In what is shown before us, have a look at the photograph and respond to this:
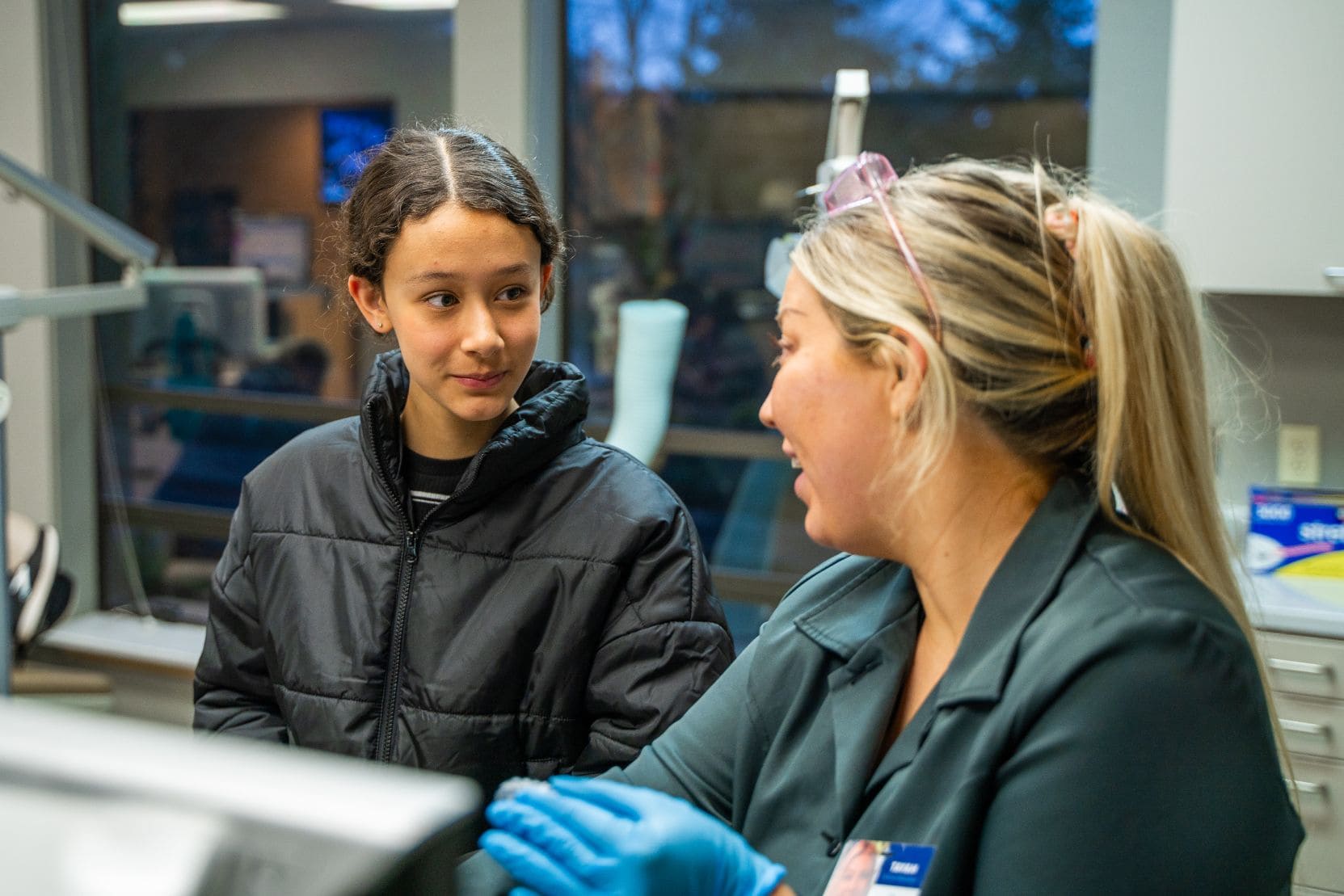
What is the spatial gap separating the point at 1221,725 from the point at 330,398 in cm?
345

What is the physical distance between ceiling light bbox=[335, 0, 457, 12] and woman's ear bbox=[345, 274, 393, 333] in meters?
2.52

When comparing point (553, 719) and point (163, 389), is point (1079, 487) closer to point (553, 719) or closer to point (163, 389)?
point (553, 719)

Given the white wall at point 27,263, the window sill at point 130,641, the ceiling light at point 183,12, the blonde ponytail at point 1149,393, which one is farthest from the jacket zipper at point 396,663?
the ceiling light at point 183,12

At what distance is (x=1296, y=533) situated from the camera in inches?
99.1

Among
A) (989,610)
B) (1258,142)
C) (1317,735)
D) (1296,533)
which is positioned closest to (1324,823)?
(1317,735)

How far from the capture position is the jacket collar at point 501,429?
1317mm

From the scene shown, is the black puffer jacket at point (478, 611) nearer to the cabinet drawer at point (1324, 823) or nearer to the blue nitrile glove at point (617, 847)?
the blue nitrile glove at point (617, 847)

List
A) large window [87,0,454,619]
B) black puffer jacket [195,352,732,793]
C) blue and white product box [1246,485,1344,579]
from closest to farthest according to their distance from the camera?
1. black puffer jacket [195,352,732,793]
2. blue and white product box [1246,485,1344,579]
3. large window [87,0,454,619]

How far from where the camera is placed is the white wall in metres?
3.84

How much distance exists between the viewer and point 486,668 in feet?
4.11

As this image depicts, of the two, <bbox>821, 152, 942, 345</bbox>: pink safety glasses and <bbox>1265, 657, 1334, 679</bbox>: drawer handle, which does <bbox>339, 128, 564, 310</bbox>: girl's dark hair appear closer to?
<bbox>821, 152, 942, 345</bbox>: pink safety glasses

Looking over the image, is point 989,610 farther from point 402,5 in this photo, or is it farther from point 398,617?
point 402,5

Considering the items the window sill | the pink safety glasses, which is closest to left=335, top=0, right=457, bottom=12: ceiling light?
the window sill

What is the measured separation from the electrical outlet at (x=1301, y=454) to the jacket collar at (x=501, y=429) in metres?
1.98
